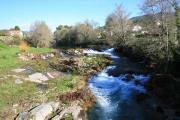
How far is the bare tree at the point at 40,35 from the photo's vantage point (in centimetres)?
8388

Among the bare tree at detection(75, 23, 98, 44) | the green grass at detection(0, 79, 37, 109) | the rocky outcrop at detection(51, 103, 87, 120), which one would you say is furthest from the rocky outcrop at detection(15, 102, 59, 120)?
the bare tree at detection(75, 23, 98, 44)

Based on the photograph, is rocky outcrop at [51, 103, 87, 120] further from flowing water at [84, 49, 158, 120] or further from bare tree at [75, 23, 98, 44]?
bare tree at [75, 23, 98, 44]

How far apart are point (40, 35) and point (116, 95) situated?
58.1 metres

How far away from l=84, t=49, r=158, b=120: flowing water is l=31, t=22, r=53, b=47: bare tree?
152 ft

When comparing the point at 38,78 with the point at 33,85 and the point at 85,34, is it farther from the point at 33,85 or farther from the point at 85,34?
the point at 85,34

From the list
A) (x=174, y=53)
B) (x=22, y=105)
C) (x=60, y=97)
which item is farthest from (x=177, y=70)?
(x=22, y=105)

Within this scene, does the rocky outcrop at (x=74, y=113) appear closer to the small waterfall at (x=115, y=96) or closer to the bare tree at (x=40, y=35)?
the small waterfall at (x=115, y=96)

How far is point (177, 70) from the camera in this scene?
34.8 metres

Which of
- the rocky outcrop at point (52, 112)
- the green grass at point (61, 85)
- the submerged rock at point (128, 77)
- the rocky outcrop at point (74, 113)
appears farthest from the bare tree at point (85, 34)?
the rocky outcrop at point (74, 113)

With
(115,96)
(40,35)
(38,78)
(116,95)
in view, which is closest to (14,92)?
(38,78)

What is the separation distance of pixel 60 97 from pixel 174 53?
1711 centimetres

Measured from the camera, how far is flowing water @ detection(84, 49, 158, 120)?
25.0 metres

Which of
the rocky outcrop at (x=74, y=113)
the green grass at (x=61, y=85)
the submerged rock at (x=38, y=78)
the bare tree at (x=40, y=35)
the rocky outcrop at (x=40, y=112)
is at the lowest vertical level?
the rocky outcrop at (x=74, y=113)

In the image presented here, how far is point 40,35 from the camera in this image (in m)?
84.1
